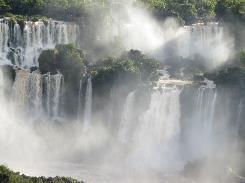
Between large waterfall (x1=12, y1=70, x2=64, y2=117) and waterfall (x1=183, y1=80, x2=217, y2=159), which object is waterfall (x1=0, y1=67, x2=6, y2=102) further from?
waterfall (x1=183, y1=80, x2=217, y2=159)

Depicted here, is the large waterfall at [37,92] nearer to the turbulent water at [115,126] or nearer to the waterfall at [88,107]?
the turbulent water at [115,126]

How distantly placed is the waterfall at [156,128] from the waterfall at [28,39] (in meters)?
9.58

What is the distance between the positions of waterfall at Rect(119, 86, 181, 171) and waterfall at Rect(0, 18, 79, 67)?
9.58m

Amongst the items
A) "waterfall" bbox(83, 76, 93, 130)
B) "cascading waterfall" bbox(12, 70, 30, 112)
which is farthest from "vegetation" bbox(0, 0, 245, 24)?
"waterfall" bbox(83, 76, 93, 130)

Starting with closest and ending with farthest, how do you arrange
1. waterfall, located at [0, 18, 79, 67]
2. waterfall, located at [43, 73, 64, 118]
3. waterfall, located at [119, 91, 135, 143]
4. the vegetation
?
1. waterfall, located at [119, 91, 135, 143]
2. waterfall, located at [43, 73, 64, 118]
3. waterfall, located at [0, 18, 79, 67]
4. the vegetation

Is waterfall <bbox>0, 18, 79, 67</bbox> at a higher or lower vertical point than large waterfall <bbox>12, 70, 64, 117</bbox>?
higher

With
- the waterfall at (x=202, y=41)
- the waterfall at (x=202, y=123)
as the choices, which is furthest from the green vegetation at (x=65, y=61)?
the waterfall at (x=202, y=41)

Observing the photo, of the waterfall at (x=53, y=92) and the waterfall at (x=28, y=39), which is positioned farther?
the waterfall at (x=28, y=39)

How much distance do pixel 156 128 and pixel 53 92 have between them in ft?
27.3

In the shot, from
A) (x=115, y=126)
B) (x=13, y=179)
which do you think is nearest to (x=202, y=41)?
(x=115, y=126)

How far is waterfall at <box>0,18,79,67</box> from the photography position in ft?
188

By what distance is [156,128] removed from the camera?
53438 mm

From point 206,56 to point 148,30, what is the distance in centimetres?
594

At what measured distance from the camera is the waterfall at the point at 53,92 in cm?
5403
